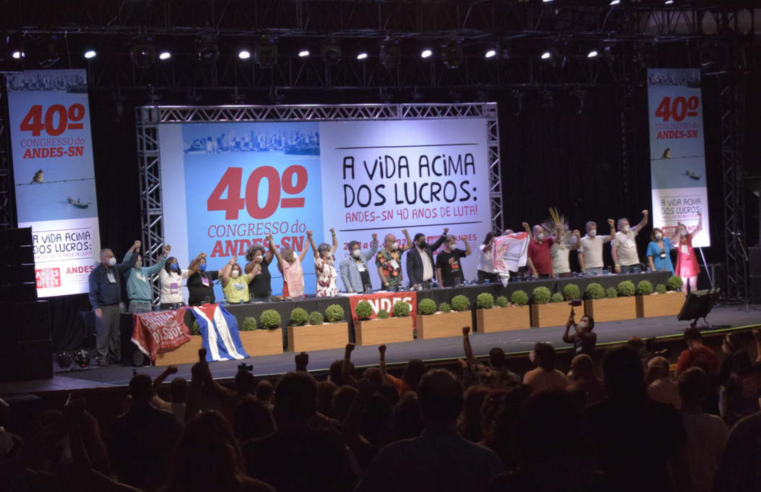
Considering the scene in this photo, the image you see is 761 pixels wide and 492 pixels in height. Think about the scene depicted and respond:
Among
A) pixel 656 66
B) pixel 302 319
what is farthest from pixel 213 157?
pixel 656 66

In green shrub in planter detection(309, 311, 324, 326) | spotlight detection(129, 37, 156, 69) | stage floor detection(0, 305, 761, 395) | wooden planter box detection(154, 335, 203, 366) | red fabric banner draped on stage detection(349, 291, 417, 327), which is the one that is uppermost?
spotlight detection(129, 37, 156, 69)

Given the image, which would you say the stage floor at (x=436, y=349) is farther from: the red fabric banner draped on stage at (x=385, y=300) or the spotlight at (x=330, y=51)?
the spotlight at (x=330, y=51)

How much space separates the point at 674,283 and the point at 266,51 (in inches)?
341

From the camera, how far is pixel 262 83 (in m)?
17.1

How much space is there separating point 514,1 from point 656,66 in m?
5.83

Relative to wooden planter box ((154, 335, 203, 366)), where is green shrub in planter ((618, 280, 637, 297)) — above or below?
above

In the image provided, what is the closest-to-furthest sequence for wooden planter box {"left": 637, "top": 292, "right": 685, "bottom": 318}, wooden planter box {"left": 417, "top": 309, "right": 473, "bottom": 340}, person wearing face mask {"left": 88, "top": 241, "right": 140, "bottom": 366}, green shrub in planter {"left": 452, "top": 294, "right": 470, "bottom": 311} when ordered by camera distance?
person wearing face mask {"left": 88, "top": 241, "right": 140, "bottom": 366} → wooden planter box {"left": 417, "top": 309, "right": 473, "bottom": 340} → green shrub in planter {"left": 452, "top": 294, "right": 470, "bottom": 311} → wooden planter box {"left": 637, "top": 292, "right": 685, "bottom": 318}

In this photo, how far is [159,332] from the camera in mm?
13148

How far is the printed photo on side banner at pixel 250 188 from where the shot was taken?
53.6 ft

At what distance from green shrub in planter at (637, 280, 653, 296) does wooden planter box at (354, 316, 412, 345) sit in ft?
15.1

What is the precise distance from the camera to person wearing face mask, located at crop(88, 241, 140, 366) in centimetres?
1380

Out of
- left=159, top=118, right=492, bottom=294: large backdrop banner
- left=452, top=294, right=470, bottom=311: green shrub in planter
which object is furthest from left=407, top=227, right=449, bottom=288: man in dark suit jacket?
left=159, top=118, right=492, bottom=294: large backdrop banner

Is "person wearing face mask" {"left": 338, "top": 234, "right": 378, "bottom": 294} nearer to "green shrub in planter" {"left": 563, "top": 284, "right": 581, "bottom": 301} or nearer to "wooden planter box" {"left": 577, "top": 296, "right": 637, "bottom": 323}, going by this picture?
"green shrub in planter" {"left": 563, "top": 284, "right": 581, "bottom": 301}

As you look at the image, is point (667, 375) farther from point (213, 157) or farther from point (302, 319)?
point (213, 157)
